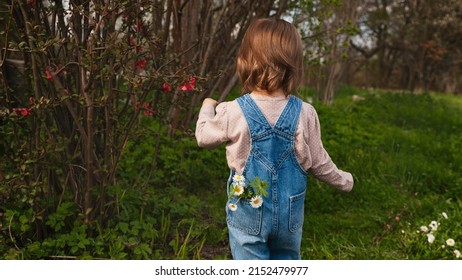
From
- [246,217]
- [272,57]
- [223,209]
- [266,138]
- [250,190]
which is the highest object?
[272,57]

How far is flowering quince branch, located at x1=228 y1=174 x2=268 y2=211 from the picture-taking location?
6.39 feet

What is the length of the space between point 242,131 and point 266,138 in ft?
0.30

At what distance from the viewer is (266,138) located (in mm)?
1967

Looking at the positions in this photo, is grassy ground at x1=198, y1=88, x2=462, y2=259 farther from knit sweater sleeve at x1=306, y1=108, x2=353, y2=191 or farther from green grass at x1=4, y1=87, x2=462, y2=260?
knit sweater sleeve at x1=306, y1=108, x2=353, y2=191

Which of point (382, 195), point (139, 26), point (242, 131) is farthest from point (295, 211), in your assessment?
point (382, 195)

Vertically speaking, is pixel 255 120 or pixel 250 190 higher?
pixel 255 120

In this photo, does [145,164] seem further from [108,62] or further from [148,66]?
[108,62]

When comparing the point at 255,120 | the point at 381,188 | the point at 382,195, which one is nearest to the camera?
the point at 255,120

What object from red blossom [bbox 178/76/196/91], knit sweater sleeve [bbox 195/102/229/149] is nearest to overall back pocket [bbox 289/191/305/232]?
knit sweater sleeve [bbox 195/102/229/149]

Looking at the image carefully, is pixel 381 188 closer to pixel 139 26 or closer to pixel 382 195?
pixel 382 195

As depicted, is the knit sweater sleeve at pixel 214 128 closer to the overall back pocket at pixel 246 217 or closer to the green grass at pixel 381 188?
the overall back pocket at pixel 246 217

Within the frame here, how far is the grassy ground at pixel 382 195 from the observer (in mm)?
3201

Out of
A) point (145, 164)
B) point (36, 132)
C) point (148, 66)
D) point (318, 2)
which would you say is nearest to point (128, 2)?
point (148, 66)
